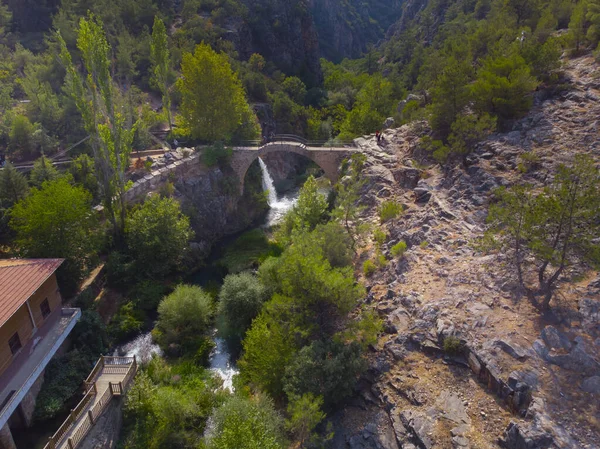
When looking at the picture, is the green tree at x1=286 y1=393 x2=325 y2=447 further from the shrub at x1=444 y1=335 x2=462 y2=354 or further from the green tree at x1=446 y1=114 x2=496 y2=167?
the green tree at x1=446 y1=114 x2=496 y2=167

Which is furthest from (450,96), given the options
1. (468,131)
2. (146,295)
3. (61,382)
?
(61,382)

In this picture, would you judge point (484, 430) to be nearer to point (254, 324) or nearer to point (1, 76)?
point (254, 324)

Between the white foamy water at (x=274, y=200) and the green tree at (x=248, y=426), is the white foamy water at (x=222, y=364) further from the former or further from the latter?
the white foamy water at (x=274, y=200)

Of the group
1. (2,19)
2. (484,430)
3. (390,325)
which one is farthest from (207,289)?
(2,19)

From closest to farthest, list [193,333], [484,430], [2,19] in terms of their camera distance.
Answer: [484,430], [193,333], [2,19]

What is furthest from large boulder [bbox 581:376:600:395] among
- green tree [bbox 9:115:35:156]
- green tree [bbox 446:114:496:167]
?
green tree [bbox 9:115:35:156]

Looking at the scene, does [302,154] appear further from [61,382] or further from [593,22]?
[61,382]

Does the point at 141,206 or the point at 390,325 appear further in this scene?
the point at 141,206
